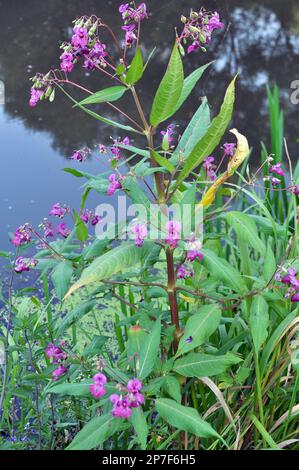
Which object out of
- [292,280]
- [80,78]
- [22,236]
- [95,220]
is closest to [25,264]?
[22,236]

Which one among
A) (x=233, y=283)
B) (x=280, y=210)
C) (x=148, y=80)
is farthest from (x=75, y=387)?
(x=148, y=80)

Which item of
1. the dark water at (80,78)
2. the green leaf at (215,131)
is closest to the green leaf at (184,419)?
the green leaf at (215,131)

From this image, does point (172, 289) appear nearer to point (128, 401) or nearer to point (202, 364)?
point (202, 364)

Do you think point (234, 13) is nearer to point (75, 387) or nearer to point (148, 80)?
point (148, 80)

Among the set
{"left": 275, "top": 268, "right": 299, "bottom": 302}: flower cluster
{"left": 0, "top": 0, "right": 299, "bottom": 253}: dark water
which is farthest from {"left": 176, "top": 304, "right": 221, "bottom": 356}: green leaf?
{"left": 0, "top": 0, "right": 299, "bottom": 253}: dark water

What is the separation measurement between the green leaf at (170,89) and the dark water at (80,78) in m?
2.02

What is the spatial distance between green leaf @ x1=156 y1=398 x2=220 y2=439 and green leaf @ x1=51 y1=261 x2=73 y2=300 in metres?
0.27

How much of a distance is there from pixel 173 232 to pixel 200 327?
209 millimetres

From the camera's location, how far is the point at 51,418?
1.78 metres

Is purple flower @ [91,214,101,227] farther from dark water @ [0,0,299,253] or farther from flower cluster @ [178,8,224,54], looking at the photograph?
dark water @ [0,0,299,253]

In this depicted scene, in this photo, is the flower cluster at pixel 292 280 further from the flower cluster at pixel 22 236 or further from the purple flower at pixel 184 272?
the flower cluster at pixel 22 236

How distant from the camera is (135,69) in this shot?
131cm

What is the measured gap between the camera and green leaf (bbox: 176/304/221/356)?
1.34 metres

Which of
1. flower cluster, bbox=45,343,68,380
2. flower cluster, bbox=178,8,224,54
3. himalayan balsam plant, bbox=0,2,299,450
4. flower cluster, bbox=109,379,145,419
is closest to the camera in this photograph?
flower cluster, bbox=109,379,145,419
